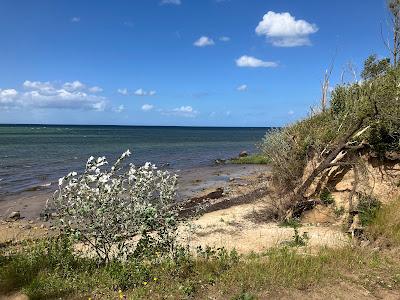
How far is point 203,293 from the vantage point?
6172 mm

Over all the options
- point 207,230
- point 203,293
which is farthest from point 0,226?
point 203,293

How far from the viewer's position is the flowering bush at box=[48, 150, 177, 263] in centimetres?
670

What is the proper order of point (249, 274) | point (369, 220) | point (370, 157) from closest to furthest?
point (249, 274), point (369, 220), point (370, 157)

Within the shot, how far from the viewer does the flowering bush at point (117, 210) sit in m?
6.70

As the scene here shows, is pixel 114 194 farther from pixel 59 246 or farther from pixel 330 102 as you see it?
pixel 330 102

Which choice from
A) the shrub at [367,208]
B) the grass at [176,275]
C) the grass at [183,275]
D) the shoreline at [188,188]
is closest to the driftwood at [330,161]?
the shrub at [367,208]

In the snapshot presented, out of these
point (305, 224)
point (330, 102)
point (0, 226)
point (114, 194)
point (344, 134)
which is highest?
point (330, 102)

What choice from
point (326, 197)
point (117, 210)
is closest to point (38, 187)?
point (326, 197)

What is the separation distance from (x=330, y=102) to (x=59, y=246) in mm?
12218

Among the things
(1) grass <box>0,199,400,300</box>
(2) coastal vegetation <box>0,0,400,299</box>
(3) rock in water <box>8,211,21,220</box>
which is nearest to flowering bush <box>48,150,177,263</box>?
(2) coastal vegetation <box>0,0,400,299</box>

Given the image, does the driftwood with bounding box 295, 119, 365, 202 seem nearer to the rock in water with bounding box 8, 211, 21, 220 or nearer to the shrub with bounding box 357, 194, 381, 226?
the shrub with bounding box 357, 194, 381, 226

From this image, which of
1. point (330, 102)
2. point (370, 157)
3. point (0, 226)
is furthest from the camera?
point (0, 226)

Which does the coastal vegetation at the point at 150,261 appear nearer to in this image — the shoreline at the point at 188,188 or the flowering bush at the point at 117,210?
the flowering bush at the point at 117,210

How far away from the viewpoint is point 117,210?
6.86 m
